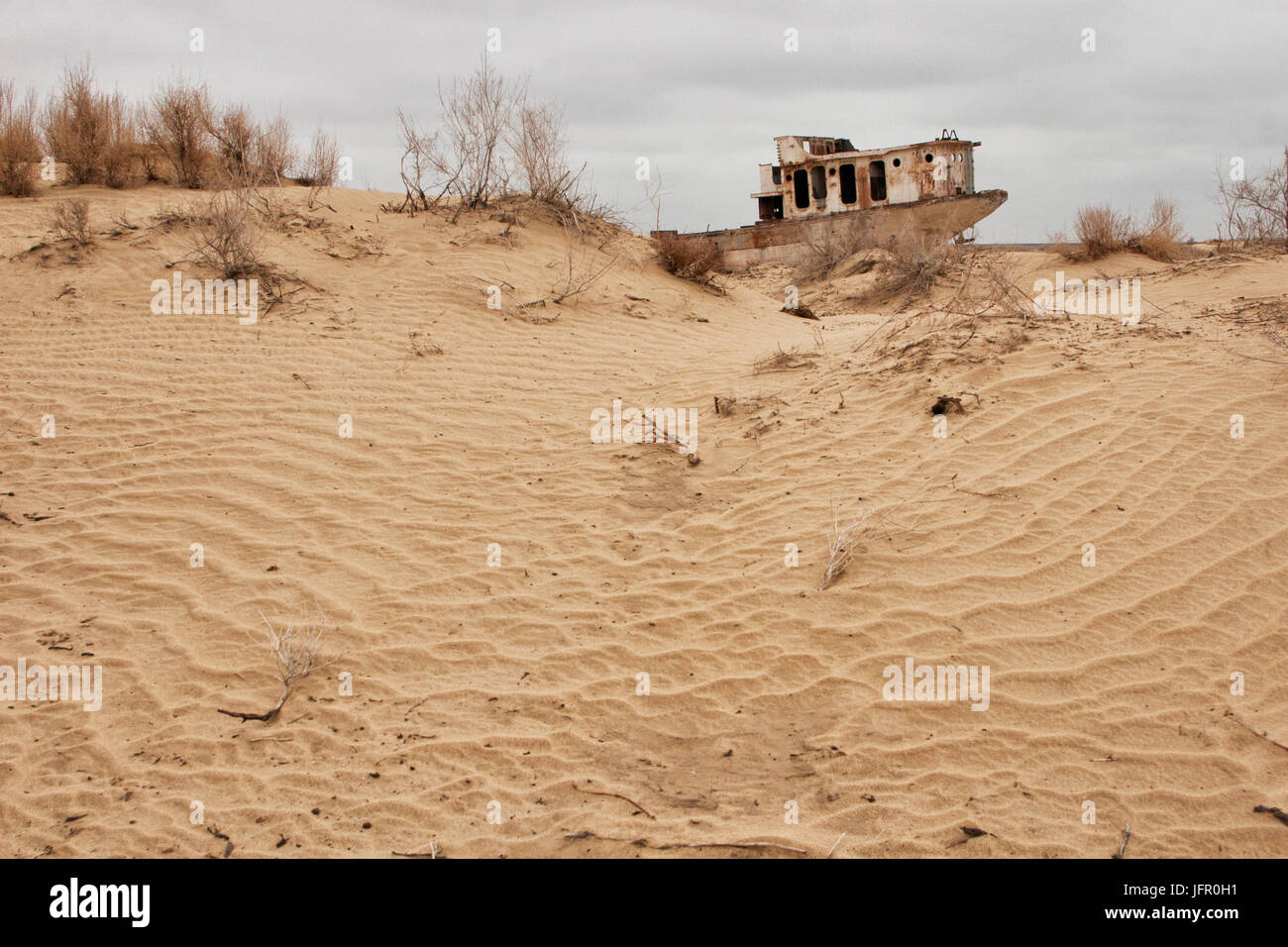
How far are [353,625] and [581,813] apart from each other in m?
1.84

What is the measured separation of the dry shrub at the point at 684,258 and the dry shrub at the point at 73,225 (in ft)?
21.8

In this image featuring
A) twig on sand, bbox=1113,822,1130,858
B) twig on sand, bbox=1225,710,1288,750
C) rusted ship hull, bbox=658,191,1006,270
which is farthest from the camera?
rusted ship hull, bbox=658,191,1006,270

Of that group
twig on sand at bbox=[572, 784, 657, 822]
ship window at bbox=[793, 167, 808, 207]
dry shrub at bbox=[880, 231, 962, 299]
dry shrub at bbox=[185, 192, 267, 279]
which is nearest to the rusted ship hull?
ship window at bbox=[793, 167, 808, 207]

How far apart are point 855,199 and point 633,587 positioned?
1721 centimetres

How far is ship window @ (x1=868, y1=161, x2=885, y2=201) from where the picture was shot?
774 inches

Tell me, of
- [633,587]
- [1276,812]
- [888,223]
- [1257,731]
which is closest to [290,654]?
[633,587]

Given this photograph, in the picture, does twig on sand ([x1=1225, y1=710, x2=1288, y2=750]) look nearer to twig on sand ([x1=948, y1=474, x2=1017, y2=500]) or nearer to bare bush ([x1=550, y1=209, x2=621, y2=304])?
twig on sand ([x1=948, y1=474, x2=1017, y2=500])

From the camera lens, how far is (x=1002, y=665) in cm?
400

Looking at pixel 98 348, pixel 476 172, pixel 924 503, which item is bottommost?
pixel 924 503

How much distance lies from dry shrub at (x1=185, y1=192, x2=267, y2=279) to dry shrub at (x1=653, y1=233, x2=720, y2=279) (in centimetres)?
508

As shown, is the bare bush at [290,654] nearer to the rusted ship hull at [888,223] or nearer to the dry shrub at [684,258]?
the dry shrub at [684,258]

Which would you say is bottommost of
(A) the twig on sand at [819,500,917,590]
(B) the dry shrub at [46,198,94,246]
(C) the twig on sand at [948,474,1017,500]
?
(A) the twig on sand at [819,500,917,590]
